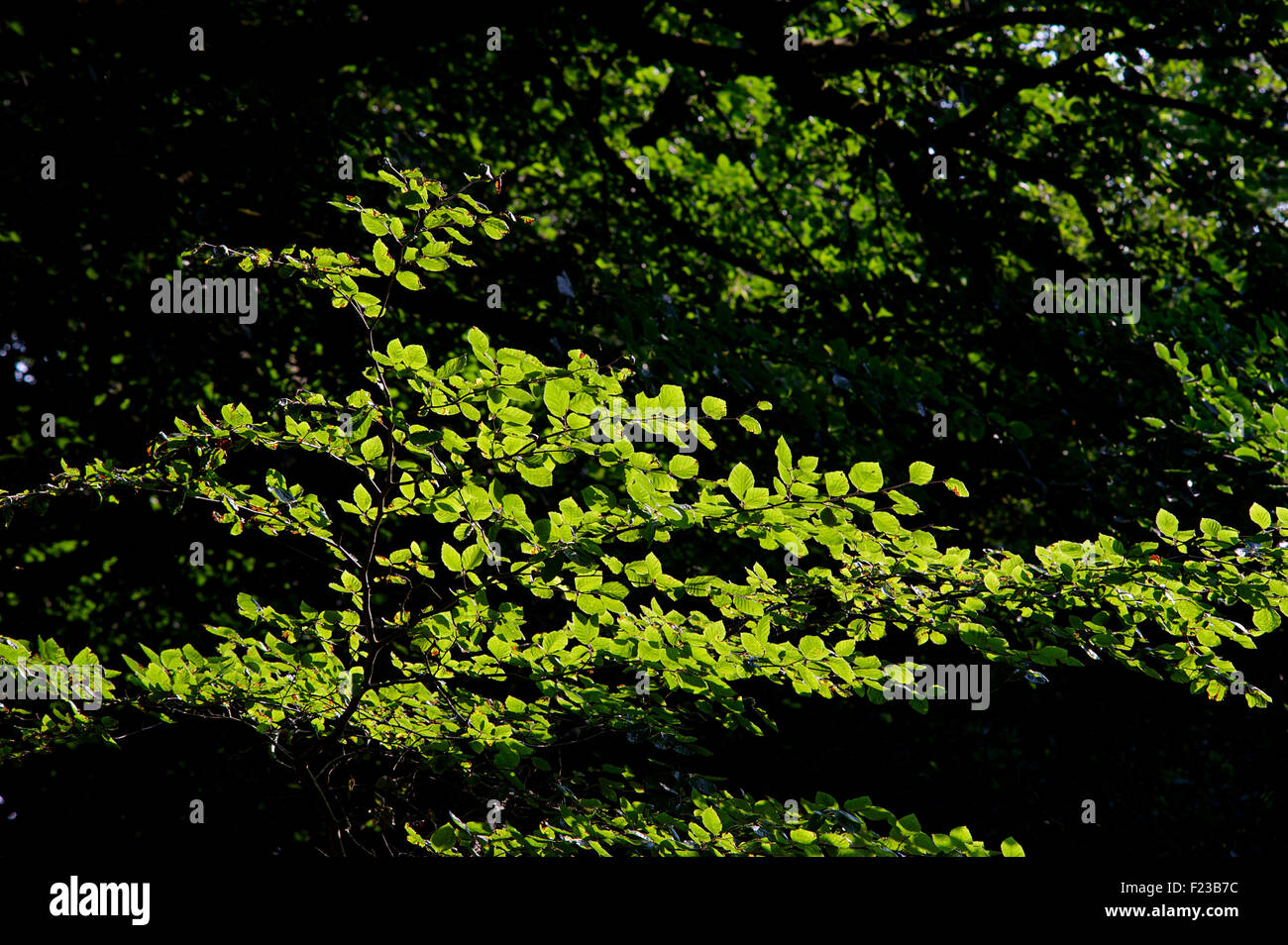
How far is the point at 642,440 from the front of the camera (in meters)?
2.61

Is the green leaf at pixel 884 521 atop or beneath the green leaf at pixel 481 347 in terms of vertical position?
beneath

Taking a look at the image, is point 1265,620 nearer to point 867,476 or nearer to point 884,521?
point 884,521

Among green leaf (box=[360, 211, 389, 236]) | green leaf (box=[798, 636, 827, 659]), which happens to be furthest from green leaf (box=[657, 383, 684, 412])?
green leaf (box=[360, 211, 389, 236])

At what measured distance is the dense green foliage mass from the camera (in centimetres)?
251

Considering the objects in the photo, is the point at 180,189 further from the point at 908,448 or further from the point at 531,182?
the point at 908,448

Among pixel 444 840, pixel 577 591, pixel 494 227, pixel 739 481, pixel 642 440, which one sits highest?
pixel 494 227

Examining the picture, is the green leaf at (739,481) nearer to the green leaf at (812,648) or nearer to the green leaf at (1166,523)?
the green leaf at (812,648)

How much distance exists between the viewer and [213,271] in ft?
16.0

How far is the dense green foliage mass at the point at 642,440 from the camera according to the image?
2506 mm

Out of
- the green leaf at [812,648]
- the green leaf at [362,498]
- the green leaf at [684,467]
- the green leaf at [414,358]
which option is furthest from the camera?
the green leaf at [362,498]

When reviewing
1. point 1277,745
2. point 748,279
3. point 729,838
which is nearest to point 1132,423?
point 1277,745

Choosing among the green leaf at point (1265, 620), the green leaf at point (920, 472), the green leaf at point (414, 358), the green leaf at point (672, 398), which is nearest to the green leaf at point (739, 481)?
the green leaf at point (672, 398)

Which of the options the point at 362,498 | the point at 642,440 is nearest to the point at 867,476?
the point at 642,440
